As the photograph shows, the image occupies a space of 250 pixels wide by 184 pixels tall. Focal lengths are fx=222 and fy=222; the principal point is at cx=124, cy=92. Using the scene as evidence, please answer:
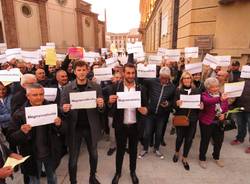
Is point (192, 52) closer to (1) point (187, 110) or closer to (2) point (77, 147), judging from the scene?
(1) point (187, 110)

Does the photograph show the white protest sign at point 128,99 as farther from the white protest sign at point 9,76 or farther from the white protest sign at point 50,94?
the white protest sign at point 9,76

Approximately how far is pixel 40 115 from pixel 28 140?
0.41 m

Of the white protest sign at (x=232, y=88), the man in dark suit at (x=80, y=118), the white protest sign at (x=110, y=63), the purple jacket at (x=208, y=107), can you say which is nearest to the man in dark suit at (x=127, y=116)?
the man in dark suit at (x=80, y=118)

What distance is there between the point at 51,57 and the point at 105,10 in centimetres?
3037

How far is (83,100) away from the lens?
3049 millimetres

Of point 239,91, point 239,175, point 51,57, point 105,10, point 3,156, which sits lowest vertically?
point 239,175

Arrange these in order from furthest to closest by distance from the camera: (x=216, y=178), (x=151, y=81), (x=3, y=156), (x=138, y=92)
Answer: (x=151, y=81) < (x=216, y=178) < (x=138, y=92) < (x=3, y=156)

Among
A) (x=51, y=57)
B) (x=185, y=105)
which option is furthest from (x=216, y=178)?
(x=51, y=57)

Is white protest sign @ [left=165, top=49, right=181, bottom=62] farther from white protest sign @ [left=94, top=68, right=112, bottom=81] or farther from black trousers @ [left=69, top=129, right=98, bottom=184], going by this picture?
black trousers @ [left=69, top=129, right=98, bottom=184]

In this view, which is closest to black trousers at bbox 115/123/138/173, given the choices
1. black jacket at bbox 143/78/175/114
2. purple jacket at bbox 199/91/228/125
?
black jacket at bbox 143/78/175/114

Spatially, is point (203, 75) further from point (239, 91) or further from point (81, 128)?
point (81, 128)

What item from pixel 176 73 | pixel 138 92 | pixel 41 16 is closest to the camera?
pixel 138 92

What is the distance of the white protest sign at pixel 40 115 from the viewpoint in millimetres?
2580

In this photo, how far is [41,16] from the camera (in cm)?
2284
